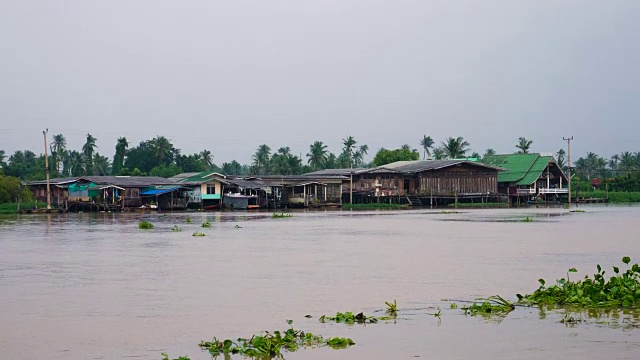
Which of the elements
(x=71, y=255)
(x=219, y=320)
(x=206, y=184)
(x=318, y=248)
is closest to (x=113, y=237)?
(x=71, y=255)

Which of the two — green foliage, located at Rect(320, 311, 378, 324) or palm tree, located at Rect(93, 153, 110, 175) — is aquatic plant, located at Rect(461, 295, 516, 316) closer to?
green foliage, located at Rect(320, 311, 378, 324)

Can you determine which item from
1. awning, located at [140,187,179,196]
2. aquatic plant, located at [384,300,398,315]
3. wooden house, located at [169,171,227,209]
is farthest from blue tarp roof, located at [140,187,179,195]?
aquatic plant, located at [384,300,398,315]

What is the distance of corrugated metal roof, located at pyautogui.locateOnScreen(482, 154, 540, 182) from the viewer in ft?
211

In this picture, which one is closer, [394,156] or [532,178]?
[532,178]

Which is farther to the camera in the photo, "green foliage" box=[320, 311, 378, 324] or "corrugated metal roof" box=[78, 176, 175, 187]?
"corrugated metal roof" box=[78, 176, 175, 187]

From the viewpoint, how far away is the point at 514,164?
66.2 meters

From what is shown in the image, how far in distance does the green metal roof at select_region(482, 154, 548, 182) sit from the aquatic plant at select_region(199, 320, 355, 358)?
5730cm

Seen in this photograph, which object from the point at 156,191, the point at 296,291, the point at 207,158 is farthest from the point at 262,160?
the point at 296,291

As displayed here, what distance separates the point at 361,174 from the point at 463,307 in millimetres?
50002

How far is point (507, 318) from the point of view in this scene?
32.9ft

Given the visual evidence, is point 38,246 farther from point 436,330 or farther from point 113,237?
point 436,330

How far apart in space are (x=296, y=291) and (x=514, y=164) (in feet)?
184

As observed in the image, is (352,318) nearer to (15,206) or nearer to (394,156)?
(15,206)

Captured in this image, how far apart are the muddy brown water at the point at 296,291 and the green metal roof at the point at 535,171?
37.3 metres
